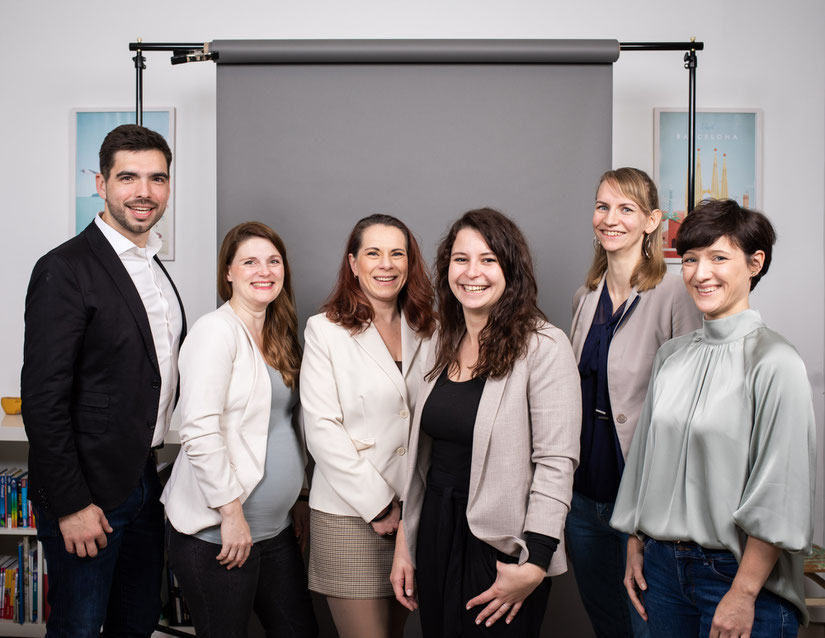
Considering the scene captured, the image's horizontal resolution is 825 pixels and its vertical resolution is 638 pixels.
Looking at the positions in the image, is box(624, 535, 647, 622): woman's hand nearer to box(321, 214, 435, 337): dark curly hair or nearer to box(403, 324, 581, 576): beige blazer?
box(403, 324, 581, 576): beige blazer

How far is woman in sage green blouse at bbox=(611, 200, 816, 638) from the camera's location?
1.22 m

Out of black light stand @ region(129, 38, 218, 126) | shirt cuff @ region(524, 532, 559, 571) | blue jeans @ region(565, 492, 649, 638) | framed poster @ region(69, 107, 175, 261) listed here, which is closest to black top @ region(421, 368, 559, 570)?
shirt cuff @ region(524, 532, 559, 571)

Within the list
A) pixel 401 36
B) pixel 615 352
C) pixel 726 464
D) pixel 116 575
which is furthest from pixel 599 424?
pixel 401 36

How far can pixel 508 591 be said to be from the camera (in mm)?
1377

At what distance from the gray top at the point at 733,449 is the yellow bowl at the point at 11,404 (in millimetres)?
2616

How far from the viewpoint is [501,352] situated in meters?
1.44

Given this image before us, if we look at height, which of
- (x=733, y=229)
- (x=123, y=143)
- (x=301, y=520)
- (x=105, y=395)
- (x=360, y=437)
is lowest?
(x=301, y=520)

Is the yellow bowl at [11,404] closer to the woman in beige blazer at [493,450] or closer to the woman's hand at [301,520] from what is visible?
the woman's hand at [301,520]

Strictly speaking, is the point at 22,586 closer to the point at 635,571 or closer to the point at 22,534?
the point at 22,534

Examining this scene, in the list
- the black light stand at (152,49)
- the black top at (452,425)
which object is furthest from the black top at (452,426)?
the black light stand at (152,49)

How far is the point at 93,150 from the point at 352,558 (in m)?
2.28

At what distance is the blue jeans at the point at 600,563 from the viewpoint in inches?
72.7

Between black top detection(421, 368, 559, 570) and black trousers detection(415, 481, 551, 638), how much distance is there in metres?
0.03

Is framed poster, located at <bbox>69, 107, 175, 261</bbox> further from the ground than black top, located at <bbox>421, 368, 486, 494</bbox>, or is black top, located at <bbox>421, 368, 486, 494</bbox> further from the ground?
framed poster, located at <bbox>69, 107, 175, 261</bbox>
